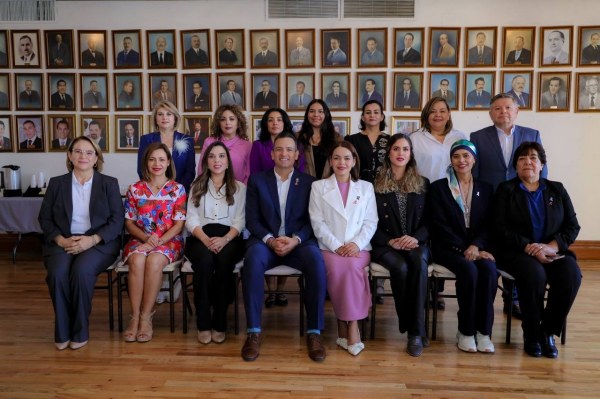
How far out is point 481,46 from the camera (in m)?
5.47

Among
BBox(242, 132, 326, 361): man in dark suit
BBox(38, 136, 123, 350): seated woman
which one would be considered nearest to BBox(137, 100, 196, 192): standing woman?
BBox(38, 136, 123, 350): seated woman

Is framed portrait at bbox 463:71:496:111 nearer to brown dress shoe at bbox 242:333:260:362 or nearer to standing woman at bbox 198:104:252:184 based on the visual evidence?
standing woman at bbox 198:104:252:184

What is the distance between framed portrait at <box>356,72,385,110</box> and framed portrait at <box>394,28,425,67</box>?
0.29m

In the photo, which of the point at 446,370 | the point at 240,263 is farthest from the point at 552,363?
the point at 240,263

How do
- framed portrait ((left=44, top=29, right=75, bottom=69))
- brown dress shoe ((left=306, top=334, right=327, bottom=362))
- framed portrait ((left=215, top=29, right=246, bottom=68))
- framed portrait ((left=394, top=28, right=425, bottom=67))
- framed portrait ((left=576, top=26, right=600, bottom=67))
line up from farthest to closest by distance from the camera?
framed portrait ((left=44, top=29, right=75, bottom=69)), framed portrait ((left=215, top=29, right=246, bottom=68)), framed portrait ((left=394, top=28, right=425, bottom=67)), framed portrait ((left=576, top=26, right=600, bottom=67)), brown dress shoe ((left=306, top=334, right=327, bottom=362))

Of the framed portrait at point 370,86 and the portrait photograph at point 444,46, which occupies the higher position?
the portrait photograph at point 444,46

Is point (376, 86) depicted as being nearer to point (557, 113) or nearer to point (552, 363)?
point (557, 113)

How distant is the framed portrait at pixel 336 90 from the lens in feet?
18.4

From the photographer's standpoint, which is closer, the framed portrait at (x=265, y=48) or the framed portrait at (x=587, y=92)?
the framed portrait at (x=587, y=92)

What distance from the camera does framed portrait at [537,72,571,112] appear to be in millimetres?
5461

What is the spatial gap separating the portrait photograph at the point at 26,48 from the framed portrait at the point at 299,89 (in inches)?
120

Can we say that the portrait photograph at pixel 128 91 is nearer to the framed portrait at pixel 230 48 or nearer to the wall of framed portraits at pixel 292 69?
the wall of framed portraits at pixel 292 69

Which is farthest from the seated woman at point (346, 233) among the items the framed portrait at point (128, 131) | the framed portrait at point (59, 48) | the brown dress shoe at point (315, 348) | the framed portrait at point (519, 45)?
the framed portrait at point (59, 48)

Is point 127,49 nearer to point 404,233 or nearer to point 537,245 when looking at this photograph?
point 404,233
